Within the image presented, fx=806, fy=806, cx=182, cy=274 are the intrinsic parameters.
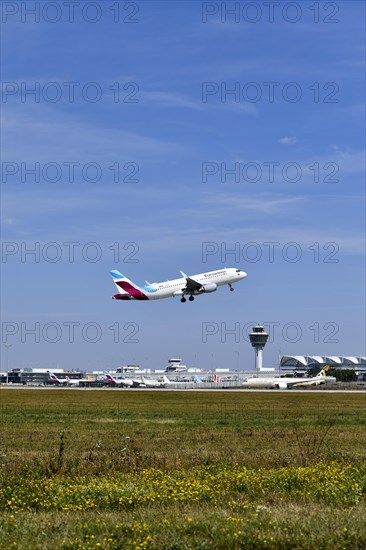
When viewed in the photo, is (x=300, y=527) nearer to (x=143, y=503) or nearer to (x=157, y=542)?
(x=157, y=542)

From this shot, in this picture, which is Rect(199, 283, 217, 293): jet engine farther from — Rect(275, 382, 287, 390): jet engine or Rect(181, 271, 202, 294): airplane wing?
Rect(275, 382, 287, 390): jet engine

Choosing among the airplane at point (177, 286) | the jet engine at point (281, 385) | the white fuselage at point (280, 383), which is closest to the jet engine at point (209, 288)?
the airplane at point (177, 286)

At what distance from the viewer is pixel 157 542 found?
523 inches

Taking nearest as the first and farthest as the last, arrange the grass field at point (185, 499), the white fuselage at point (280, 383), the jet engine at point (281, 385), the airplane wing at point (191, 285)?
the grass field at point (185, 499) → the airplane wing at point (191, 285) → the jet engine at point (281, 385) → the white fuselage at point (280, 383)

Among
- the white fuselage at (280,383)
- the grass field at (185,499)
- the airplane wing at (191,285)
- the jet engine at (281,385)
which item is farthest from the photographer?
the white fuselage at (280,383)

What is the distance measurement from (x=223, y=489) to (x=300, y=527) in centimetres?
427

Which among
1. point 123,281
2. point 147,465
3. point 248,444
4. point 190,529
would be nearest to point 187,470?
point 147,465

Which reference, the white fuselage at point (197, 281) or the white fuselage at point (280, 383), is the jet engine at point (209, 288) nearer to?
the white fuselage at point (197, 281)

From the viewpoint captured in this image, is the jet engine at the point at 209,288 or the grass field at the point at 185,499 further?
the jet engine at the point at 209,288

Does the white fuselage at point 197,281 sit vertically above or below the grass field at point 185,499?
above

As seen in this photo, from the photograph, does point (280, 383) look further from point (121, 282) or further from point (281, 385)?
point (121, 282)

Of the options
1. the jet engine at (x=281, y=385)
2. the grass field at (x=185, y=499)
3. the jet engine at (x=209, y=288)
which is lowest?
the jet engine at (x=281, y=385)

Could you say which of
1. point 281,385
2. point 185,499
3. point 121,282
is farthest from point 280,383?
point 185,499

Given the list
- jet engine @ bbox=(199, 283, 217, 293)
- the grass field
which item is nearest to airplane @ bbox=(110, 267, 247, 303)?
jet engine @ bbox=(199, 283, 217, 293)
